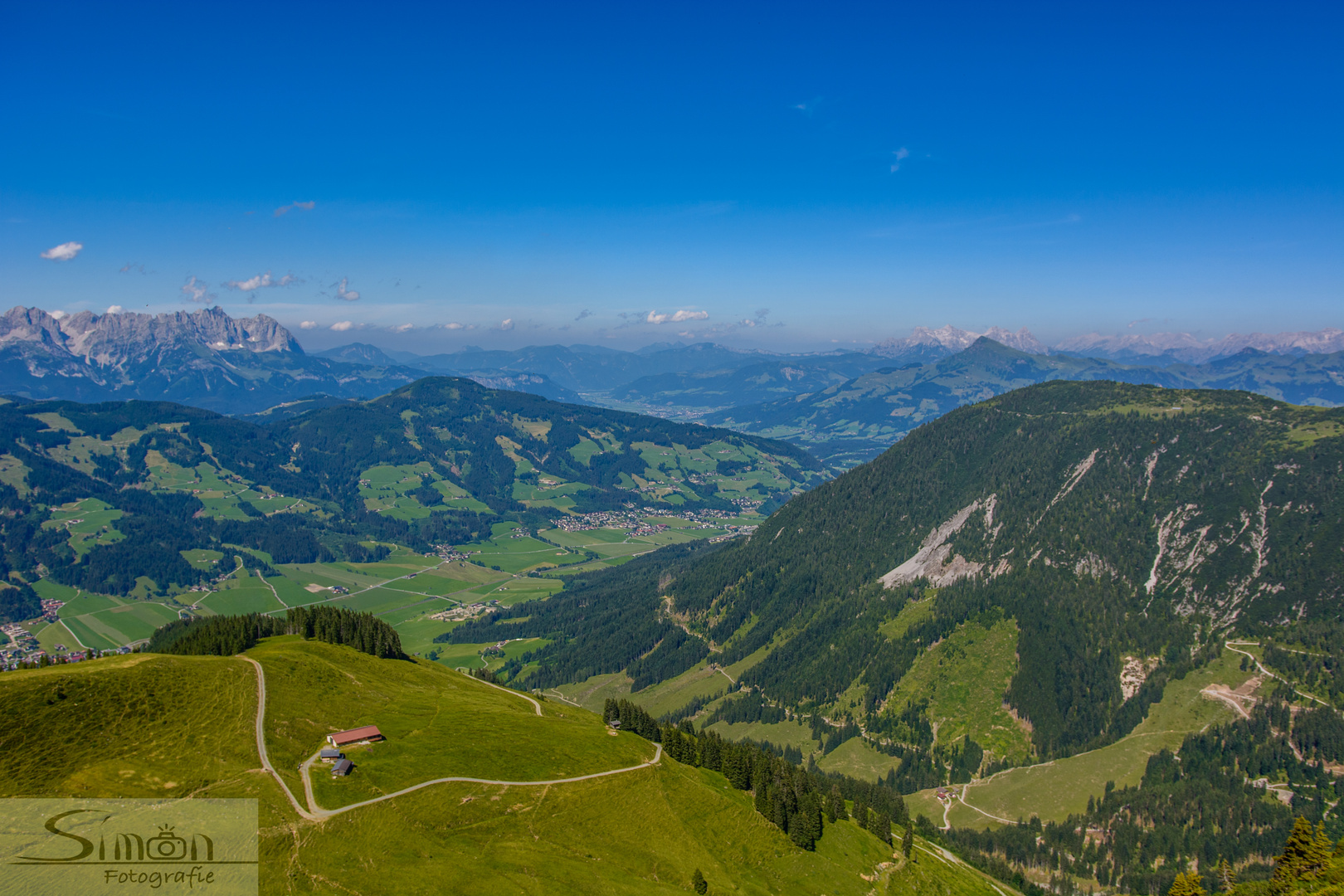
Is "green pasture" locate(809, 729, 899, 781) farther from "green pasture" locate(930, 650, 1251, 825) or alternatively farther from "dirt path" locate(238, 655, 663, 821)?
"dirt path" locate(238, 655, 663, 821)

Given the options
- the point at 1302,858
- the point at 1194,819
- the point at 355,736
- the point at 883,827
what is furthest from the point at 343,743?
the point at 1194,819

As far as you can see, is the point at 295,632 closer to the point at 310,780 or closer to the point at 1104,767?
the point at 310,780

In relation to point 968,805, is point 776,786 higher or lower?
higher

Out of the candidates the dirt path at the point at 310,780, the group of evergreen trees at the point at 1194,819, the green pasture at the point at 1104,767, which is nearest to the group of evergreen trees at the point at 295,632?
the dirt path at the point at 310,780

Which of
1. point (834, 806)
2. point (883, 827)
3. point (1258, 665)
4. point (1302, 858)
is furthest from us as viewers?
point (1258, 665)

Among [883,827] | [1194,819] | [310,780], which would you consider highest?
[310,780]

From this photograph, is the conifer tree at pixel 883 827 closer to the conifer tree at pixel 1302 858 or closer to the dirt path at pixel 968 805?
the conifer tree at pixel 1302 858

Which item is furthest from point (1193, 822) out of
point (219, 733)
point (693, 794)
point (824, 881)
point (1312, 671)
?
point (219, 733)
